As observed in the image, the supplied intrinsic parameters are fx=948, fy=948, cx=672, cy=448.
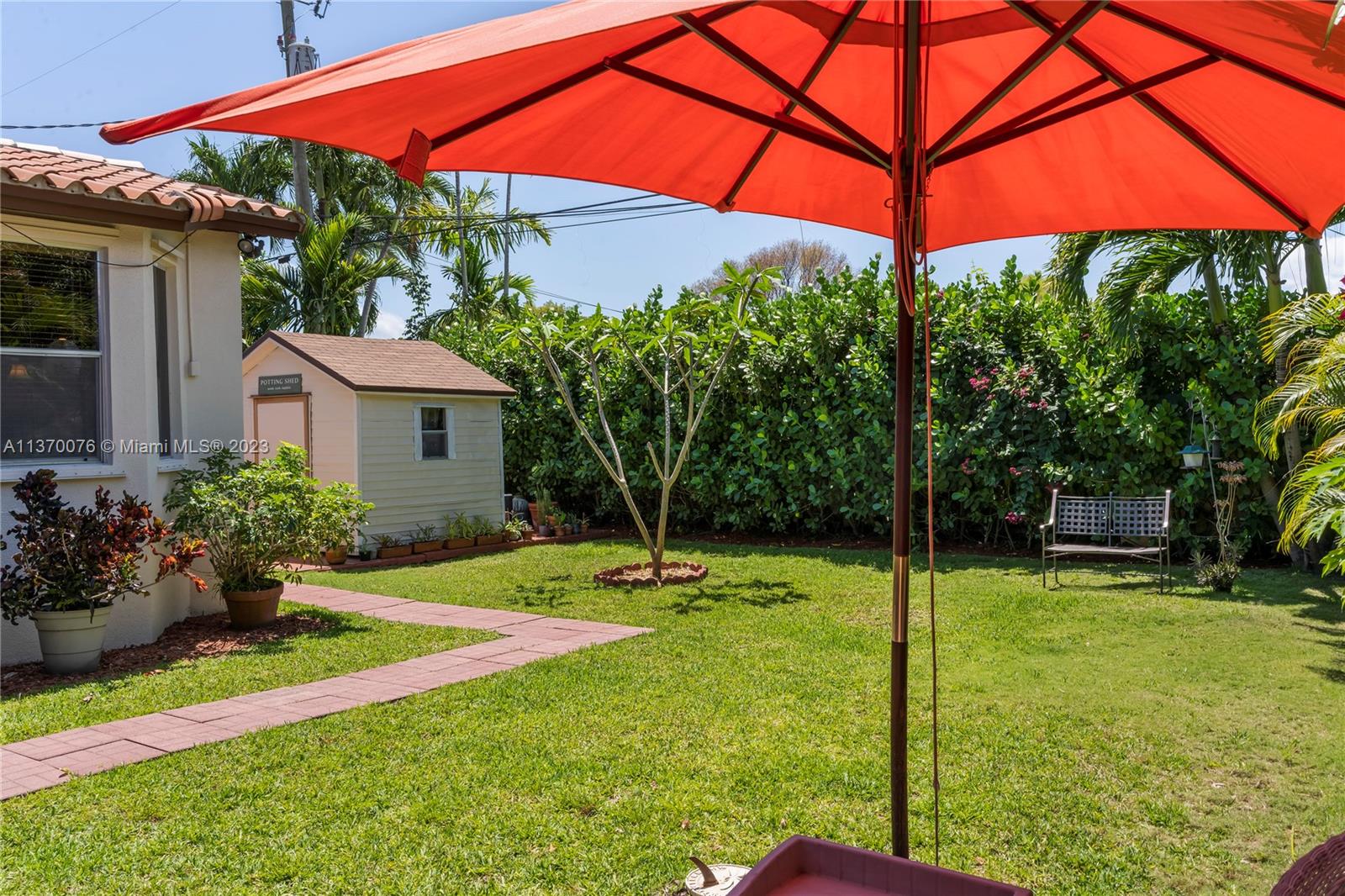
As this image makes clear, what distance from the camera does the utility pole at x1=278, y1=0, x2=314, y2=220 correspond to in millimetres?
20141

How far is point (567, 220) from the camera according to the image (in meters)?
20.5

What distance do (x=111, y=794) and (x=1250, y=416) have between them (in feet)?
30.6

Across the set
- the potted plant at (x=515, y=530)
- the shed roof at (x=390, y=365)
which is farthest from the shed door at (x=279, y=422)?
the potted plant at (x=515, y=530)

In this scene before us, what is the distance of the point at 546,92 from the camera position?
251cm

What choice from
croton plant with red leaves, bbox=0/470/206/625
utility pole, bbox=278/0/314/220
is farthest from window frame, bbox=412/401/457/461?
utility pole, bbox=278/0/314/220

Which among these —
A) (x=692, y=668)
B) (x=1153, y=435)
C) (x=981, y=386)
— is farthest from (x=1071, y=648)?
(x=981, y=386)

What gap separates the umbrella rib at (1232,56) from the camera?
2.36m

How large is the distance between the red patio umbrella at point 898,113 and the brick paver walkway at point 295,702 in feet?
11.4

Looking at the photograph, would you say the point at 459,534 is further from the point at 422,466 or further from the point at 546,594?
the point at 546,594

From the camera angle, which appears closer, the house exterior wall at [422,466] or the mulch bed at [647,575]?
the mulch bed at [647,575]

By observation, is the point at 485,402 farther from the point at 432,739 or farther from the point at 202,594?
the point at 432,739

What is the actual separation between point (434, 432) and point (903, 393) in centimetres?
1153

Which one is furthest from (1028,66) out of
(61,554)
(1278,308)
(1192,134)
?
(1278,308)

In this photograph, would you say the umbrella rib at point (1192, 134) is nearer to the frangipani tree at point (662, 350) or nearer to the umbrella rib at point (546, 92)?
the umbrella rib at point (546, 92)
